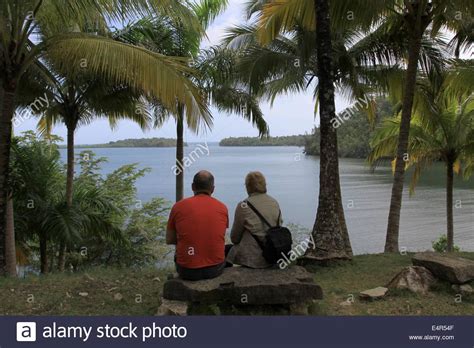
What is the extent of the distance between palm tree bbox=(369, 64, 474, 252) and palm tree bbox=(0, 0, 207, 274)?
9.10 m

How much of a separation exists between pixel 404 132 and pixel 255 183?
625cm

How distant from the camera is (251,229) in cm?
541

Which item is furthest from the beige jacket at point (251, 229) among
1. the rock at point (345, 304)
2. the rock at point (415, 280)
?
the rock at point (415, 280)

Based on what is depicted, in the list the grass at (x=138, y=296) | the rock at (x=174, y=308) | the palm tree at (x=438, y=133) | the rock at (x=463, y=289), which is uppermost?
the palm tree at (x=438, y=133)

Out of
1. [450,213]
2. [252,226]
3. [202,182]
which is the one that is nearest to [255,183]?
[252,226]

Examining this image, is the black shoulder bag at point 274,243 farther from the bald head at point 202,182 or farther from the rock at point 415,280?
the rock at point 415,280

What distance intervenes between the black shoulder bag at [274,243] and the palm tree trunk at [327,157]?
9.53ft

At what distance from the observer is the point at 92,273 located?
303 inches

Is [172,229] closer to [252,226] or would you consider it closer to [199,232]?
[199,232]

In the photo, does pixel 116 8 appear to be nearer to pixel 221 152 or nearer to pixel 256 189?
pixel 256 189

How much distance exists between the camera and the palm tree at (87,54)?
707 cm

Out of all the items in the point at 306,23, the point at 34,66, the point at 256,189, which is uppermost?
the point at 306,23

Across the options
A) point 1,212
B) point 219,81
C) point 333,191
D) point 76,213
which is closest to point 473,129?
point 219,81

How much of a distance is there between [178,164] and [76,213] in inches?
128
